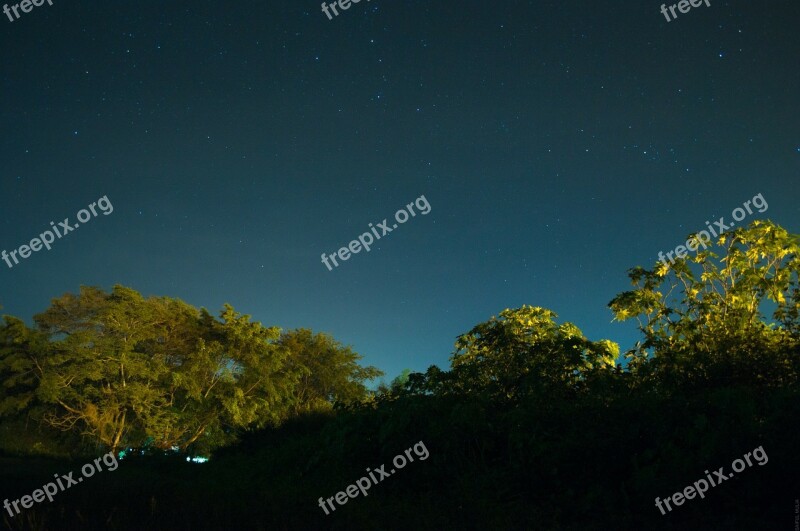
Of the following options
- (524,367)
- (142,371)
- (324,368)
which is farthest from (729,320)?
(324,368)

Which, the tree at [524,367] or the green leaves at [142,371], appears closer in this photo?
the tree at [524,367]

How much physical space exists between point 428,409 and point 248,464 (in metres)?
5.17

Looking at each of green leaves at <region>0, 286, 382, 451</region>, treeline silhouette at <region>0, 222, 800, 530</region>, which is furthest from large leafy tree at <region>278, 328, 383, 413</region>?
treeline silhouette at <region>0, 222, 800, 530</region>

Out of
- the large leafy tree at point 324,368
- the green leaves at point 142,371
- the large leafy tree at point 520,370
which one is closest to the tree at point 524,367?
the large leafy tree at point 520,370

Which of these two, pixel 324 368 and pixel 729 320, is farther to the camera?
pixel 324 368

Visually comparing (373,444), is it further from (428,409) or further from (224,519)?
(224,519)

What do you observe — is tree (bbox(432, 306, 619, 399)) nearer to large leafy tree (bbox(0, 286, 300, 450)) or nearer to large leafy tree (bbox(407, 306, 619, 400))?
large leafy tree (bbox(407, 306, 619, 400))

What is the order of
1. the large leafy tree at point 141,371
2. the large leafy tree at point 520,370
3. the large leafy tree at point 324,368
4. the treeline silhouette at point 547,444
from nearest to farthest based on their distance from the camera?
1. the treeline silhouette at point 547,444
2. the large leafy tree at point 520,370
3. the large leafy tree at point 141,371
4. the large leafy tree at point 324,368

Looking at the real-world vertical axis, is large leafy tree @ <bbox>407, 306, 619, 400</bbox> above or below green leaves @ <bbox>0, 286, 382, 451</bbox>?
below

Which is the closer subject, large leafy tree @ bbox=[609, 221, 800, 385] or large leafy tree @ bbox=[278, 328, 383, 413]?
large leafy tree @ bbox=[609, 221, 800, 385]

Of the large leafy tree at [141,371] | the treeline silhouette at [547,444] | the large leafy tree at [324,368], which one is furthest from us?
the large leafy tree at [324,368]

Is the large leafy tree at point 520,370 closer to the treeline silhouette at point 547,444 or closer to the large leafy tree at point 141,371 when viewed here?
the treeline silhouette at point 547,444

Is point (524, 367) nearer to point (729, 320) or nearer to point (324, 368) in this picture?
point (729, 320)

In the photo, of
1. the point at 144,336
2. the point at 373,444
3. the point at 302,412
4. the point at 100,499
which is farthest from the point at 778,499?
the point at 144,336
